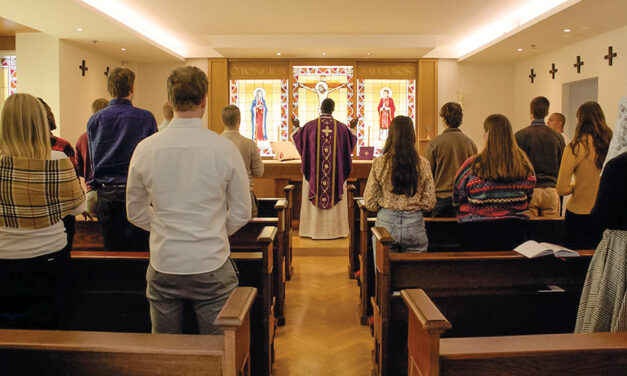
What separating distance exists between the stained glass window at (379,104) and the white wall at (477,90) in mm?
733

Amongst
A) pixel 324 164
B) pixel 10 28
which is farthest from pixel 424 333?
pixel 10 28

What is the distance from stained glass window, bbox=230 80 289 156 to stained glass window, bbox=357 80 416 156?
1.65 metres

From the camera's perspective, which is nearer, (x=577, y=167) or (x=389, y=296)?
(x=389, y=296)

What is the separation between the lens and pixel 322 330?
367 cm

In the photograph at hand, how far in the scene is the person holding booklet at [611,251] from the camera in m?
1.72

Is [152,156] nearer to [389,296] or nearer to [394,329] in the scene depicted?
[389,296]

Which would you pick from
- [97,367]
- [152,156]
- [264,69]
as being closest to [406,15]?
[264,69]

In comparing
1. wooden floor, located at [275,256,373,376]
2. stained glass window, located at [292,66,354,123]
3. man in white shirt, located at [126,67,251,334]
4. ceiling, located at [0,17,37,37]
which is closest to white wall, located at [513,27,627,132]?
stained glass window, located at [292,66,354,123]

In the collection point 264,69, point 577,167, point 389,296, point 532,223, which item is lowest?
point 389,296

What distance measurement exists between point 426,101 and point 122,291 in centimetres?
882

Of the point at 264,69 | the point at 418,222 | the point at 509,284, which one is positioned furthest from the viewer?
the point at 264,69

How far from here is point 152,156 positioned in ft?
5.82

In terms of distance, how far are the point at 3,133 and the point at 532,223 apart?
3282mm

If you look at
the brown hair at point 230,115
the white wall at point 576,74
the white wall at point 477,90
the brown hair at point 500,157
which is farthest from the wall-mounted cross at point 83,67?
the white wall at point 576,74
